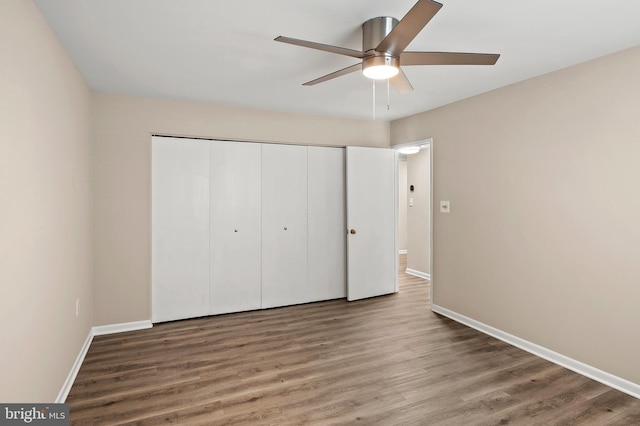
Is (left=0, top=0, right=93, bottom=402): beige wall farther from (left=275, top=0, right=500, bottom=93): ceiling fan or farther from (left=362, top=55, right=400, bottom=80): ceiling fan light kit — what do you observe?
(left=362, top=55, right=400, bottom=80): ceiling fan light kit

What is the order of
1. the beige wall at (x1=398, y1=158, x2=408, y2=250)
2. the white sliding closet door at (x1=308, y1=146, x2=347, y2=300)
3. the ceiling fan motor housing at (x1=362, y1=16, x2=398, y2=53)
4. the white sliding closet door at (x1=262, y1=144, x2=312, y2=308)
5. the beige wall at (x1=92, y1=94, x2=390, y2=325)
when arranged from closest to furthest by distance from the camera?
the ceiling fan motor housing at (x1=362, y1=16, x2=398, y2=53) < the beige wall at (x1=92, y1=94, x2=390, y2=325) < the white sliding closet door at (x1=262, y1=144, x2=312, y2=308) < the white sliding closet door at (x1=308, y1=146, x2=347, y2=300) < the beige wall at (x1=398, y1=158, x2=408, y2=250)

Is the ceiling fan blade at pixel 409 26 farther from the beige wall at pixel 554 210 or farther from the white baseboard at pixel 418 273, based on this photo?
the white baseboard at pixel 418 273

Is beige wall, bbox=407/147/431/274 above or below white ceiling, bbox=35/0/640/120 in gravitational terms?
below

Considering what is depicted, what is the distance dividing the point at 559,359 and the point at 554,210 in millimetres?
1242

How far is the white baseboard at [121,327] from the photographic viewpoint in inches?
144

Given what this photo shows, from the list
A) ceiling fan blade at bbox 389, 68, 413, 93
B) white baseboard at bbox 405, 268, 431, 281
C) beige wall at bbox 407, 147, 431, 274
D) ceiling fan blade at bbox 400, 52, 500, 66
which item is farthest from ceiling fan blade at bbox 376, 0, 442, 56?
white baseboard at bbox 405, 268, 431, 281

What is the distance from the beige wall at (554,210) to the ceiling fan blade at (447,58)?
1268 millimetres

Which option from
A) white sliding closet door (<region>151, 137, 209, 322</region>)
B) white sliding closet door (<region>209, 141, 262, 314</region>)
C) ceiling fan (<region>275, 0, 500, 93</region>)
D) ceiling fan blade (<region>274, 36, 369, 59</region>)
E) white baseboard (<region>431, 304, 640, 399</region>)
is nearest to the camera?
ceiling fan blade (<region>274, 36, 369, 59</region>)

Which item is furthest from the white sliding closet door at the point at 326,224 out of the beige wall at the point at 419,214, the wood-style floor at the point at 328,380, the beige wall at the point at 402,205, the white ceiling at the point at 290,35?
the beige wall at the point at 402,205

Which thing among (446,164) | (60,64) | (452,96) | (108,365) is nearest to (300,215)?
(446,164)

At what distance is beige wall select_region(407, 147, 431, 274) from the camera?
630cm

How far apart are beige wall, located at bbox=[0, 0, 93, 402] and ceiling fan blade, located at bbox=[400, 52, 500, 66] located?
200 cm

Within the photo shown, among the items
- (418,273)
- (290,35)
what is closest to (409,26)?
(290,35)

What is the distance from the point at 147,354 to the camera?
3.21 m
